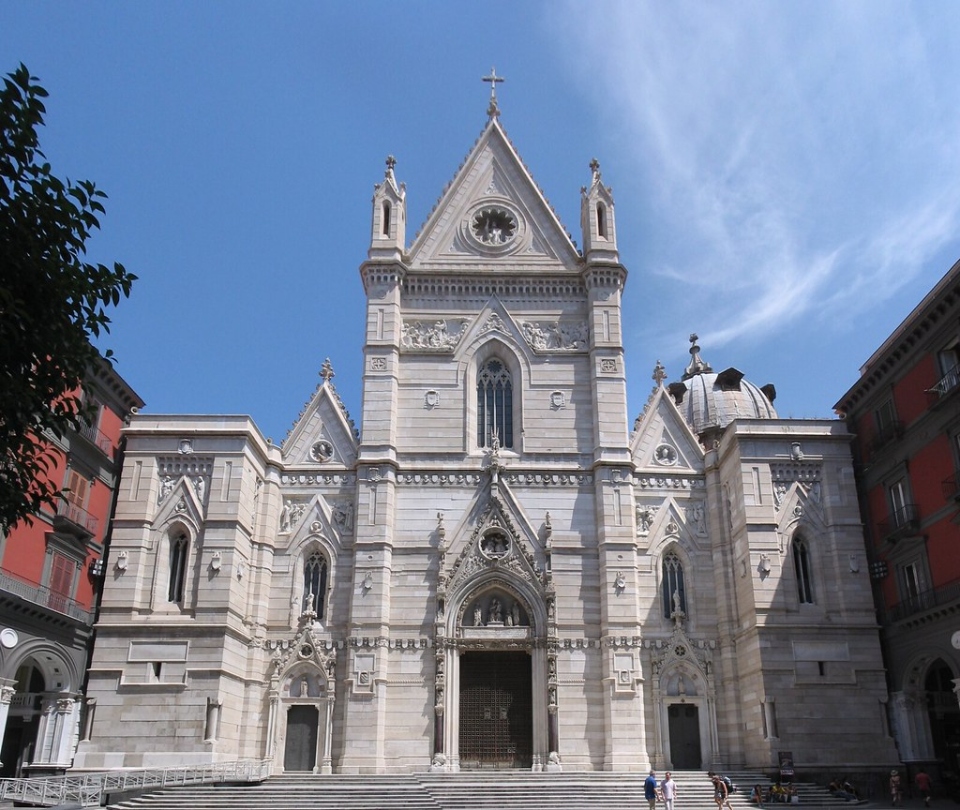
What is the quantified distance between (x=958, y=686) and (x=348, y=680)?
1962cm

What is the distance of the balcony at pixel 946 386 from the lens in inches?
1102

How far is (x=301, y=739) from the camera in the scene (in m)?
32.7

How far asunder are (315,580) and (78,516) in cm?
877

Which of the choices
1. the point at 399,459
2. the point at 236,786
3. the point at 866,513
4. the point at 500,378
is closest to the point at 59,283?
the point at 236,786

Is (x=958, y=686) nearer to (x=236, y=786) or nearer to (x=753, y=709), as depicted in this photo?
(x=753, y=709)

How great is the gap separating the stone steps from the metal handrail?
36 cm

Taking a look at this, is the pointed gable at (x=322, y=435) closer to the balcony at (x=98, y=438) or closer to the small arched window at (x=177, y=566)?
the small arched window at (x=177, y=566)

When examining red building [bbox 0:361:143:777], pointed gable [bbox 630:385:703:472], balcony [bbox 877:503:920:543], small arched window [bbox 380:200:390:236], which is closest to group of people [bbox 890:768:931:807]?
balcony [bbox 877:503:920:543]

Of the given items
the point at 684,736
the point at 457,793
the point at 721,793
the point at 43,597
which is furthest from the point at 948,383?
the point at 43,597

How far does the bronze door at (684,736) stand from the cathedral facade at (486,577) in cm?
7

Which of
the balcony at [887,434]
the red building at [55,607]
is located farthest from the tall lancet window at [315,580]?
the balcony at [887,434]

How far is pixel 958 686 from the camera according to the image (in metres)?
27.1

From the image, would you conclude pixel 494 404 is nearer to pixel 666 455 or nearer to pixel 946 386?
pixel 666 455

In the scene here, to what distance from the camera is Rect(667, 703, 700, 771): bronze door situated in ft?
107
